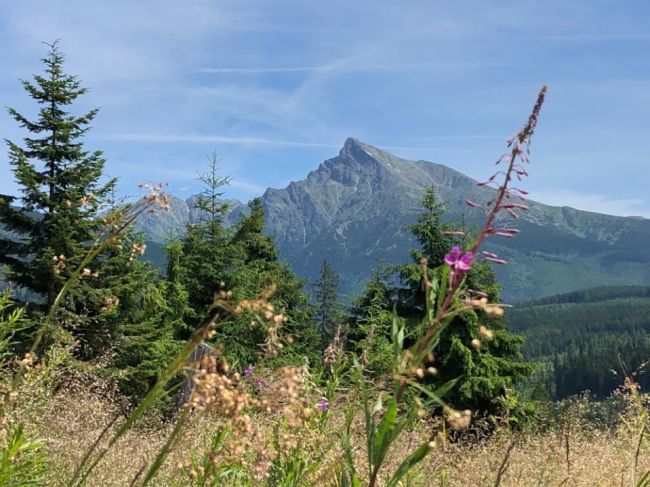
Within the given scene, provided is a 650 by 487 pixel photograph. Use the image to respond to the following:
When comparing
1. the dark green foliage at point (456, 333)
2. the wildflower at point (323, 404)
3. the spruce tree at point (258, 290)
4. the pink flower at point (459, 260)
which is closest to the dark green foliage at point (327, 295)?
the spruce tree at point (258, 290)

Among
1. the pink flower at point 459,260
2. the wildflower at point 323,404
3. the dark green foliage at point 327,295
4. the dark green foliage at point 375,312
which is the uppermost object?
Answer: the pink flower at point 459,260

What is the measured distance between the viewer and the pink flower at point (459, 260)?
1.61 metres

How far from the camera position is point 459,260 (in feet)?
5.38

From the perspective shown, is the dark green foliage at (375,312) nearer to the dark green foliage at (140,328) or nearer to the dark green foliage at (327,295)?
the dark green foliage at (140,328)

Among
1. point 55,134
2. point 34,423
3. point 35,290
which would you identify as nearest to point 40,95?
point 55,134

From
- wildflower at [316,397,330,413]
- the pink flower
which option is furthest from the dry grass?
the pink flower

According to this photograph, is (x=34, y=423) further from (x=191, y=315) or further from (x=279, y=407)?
(x=191, y=315)

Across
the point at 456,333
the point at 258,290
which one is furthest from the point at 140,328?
the point at 456,333

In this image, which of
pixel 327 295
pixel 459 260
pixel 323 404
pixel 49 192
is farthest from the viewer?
pixel 327 295

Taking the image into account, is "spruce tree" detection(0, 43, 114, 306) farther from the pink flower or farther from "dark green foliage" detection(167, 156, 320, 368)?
the pink flower

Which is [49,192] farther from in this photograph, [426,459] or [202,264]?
[426,459]

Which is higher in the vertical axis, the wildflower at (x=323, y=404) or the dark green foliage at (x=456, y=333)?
the wildflower at (x=323, y=404)

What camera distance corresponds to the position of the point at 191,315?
75.2 feet

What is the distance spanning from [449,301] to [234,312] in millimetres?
560
